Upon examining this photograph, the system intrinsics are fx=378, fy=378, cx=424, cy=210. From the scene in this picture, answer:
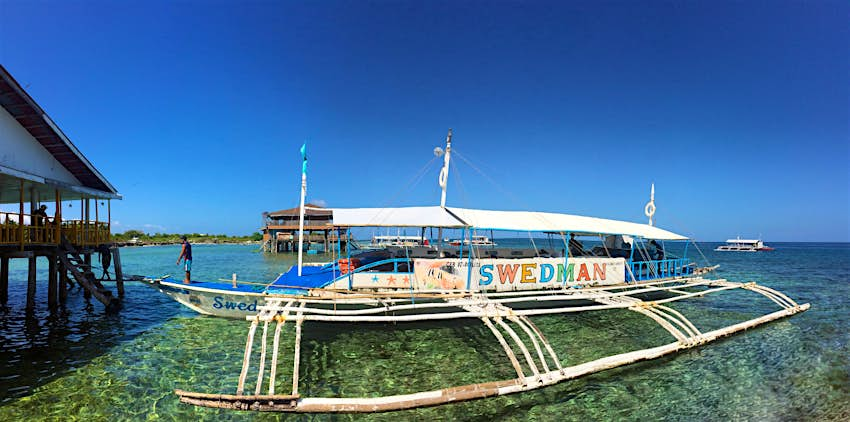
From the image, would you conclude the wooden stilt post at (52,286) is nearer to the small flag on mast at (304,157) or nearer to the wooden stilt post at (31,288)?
the wooden stilt post at (31,288)

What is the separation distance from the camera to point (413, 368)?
9141 mm

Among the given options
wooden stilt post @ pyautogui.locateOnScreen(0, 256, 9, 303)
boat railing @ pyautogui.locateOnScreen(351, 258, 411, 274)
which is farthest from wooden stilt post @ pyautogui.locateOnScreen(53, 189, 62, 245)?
boat railing @ pyautogui.locateOnScreen(351, 258, 411, 274)

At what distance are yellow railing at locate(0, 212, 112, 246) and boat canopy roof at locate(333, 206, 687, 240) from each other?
397 inches

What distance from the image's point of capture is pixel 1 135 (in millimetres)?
11977

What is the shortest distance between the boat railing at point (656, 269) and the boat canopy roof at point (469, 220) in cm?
125

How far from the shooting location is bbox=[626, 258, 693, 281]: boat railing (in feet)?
50.8

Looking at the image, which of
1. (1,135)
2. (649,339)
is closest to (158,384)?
(1,135)

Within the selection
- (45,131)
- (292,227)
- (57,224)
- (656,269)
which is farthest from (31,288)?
(292,227)

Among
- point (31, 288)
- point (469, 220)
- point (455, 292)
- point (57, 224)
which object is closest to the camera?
point (455, 292)

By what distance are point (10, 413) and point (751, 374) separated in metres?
15.6

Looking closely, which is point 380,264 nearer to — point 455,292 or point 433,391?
point 455,292

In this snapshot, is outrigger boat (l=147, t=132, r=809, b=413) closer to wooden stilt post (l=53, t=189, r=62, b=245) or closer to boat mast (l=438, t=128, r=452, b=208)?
boat mast (l=438, t=128, r=452, b=208)

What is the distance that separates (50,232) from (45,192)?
395cm

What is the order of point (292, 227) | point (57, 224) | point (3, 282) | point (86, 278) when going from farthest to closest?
point (292, 227) < point (3, 282) < point (86, 278) < point (57, 224)
